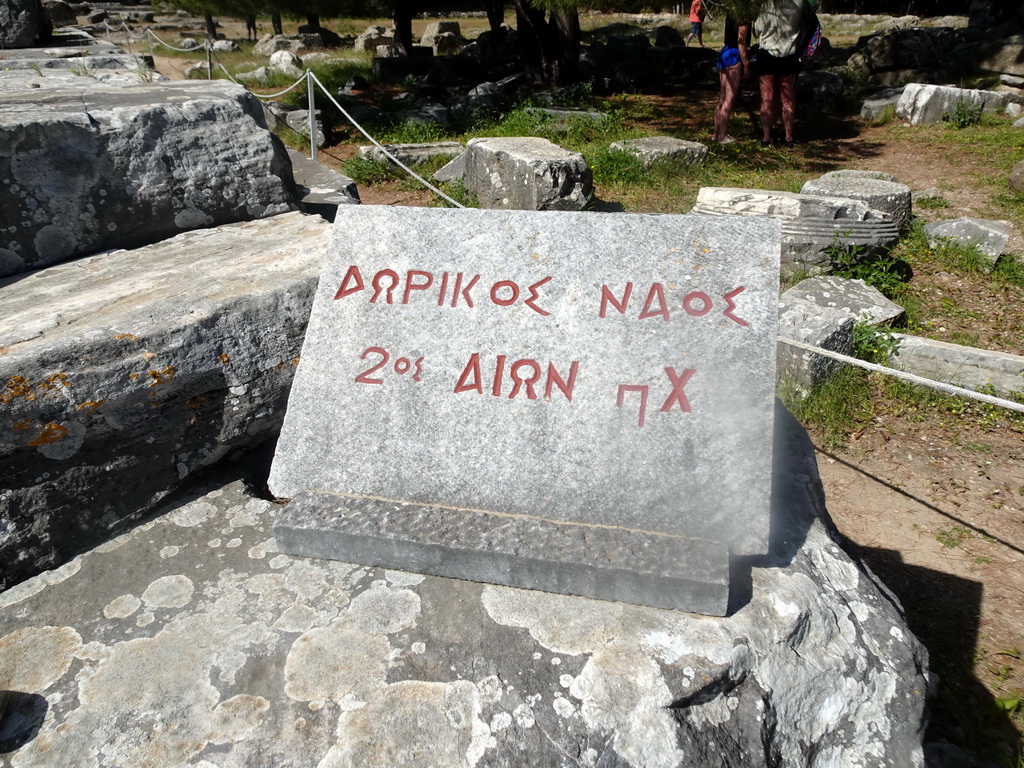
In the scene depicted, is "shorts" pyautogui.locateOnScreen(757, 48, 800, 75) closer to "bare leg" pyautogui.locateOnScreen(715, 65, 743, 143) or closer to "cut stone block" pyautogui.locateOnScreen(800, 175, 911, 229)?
"bare leg" pyautogui.locateOnScreen(715, 65, 743, 143)

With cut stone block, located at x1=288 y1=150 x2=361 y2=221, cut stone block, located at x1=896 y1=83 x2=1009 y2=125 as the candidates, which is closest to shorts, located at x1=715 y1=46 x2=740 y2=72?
cut stone block, located at x1=896 y1=83 x2=1009 y2=125

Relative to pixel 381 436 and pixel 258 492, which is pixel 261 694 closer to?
pixel 381 436

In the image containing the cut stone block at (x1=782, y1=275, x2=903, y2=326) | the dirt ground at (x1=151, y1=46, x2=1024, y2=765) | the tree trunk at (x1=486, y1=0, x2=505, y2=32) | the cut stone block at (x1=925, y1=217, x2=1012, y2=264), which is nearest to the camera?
the dirt ground at (x1=151, y1=46, x2=1024, y2=765)

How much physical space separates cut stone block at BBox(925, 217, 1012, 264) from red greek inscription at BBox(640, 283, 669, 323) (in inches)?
160

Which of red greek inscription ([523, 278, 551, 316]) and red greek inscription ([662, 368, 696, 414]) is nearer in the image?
red greek inscription ([662, 368, 696, 414])

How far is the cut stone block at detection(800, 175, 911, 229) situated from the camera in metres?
4.80

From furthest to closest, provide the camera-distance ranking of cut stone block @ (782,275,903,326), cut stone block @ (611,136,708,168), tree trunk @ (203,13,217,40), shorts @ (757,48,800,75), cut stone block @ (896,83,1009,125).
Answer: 1. tree trunk @ (203,13,217,40)
2. cut stone block @ (896,83,1009,125)
3. shorts @ (757,48,800,75)
4. cut stone block @ (611,136,708,168)
5. cut stone block @ (782,275,903,326)

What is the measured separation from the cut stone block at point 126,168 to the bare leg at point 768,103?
5768 mm

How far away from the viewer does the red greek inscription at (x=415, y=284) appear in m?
1.90

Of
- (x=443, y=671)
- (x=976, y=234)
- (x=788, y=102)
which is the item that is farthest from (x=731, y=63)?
(x=443, y=671)

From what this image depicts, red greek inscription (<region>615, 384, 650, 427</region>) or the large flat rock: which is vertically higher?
red greek inscription (<region>615, 384, 650, 427</region>)

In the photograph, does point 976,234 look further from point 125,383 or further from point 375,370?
point 125,383

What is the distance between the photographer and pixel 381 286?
1.93 meters

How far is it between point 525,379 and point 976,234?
4425 millimetres
